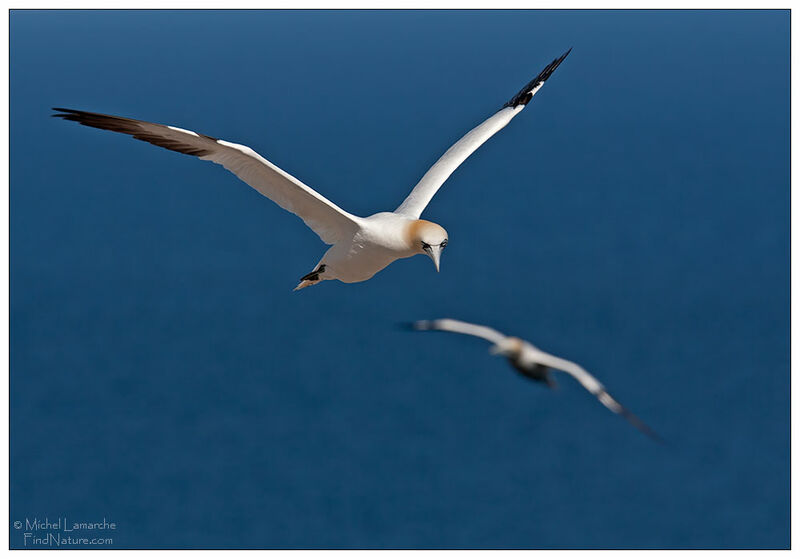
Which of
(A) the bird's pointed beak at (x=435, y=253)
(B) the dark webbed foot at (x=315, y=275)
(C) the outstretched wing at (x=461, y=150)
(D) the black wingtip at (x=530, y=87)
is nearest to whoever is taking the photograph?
(A) the bird's pointed beak at (x=435, y=253)

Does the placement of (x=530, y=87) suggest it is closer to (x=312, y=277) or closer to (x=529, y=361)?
(x=312, y=277)

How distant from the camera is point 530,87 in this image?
1212 centimetres

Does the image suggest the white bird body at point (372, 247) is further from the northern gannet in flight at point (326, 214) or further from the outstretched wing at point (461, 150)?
the outstretched wing at point (461, 150)

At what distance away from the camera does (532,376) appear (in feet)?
24.0

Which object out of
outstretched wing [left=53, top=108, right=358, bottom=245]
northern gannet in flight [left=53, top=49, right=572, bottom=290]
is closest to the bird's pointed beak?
northern gannet in flight [left=53, top=49, right=572, bottom=290]

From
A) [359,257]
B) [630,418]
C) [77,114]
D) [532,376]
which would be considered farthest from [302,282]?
[630,418]

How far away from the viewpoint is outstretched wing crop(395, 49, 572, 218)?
406 inches

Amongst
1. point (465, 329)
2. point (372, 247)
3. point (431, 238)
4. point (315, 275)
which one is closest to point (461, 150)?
point (315, 275)

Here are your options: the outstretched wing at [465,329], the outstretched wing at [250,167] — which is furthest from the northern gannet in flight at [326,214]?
the outstretched wing at [465,329]

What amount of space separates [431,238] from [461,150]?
2427 millimetres

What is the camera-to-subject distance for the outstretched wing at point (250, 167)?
8.87 metres

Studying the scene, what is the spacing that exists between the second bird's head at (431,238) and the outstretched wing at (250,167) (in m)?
0.62

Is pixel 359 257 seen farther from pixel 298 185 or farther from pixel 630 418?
pixel 630 418

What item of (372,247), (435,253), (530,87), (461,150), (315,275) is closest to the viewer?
(435,253)
